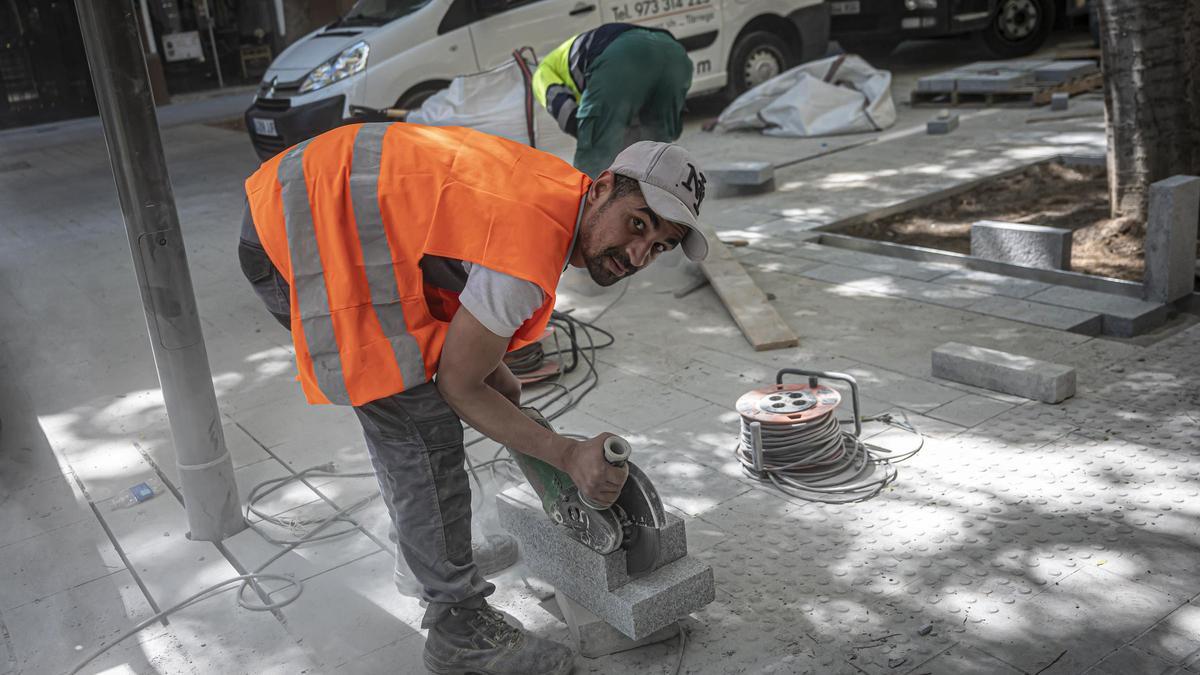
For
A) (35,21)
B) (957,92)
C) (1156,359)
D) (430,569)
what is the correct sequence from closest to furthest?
(430,569)
(1156,359)
(957,92)
(35,21)

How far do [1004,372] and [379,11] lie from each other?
7476 millimetres

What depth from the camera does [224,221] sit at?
905cm

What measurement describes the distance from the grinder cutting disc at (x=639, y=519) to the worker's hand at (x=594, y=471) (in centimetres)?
7

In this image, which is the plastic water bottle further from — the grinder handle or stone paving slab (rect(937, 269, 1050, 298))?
stone paving slab (rect(937, 269, 1050, 298))

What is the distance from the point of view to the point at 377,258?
261cm

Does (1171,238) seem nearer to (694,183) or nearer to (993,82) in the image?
(694,183)

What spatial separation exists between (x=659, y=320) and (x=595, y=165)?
94 centimetres

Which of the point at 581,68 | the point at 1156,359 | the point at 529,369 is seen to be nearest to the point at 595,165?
the point at 581,68

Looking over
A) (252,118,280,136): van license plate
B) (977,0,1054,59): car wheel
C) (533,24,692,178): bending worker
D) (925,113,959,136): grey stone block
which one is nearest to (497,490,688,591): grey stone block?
(533,24,692,178): bending worker

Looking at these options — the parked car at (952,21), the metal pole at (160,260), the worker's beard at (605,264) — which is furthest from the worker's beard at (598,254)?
the parked car at (952,21)

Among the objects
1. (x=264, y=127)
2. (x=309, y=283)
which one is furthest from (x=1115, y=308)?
(x=264, y=127)

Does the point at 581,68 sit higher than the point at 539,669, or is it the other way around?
the point at 581,68

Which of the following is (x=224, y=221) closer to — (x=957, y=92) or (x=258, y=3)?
(x=957, y=92)

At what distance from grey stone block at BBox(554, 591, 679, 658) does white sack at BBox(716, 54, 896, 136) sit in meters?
8.34
